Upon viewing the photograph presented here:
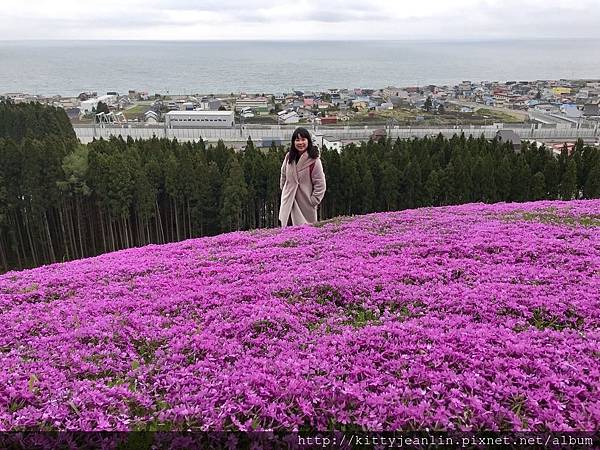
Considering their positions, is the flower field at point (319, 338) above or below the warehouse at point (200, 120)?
above

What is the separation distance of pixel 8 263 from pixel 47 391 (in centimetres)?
2746

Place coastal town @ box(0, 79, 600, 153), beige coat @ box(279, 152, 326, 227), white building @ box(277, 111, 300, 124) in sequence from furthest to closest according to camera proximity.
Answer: white building @ box(277, 111, 300, 124) < coastal town @ box(0, 79, 600, 153) < beige coat @ box(279, 152, 326, 227)

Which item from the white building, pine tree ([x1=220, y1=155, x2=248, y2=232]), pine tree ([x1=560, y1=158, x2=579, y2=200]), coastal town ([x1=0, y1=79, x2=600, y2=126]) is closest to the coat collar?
pine tree ([x1=220, y1=155, x2=248, y2=232])

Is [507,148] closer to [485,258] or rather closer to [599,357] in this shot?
[485,258]

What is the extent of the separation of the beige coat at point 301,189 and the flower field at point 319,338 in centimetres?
206

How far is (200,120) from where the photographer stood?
7431cm

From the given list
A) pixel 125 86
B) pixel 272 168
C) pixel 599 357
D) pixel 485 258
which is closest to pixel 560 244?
pixel 485 258

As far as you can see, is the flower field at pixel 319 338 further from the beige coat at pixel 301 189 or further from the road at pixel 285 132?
the road at pixel 285 132

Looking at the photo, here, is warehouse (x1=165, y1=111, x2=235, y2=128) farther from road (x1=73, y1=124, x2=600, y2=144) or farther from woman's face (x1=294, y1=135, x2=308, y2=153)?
woman's face (x1=294, y1=135, x2=308, y2=153)

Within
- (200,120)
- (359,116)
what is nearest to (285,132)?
(200,120)

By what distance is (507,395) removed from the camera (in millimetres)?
3467

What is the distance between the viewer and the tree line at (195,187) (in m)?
24.8

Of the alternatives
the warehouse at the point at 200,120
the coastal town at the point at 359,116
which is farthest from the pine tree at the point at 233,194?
the warehouse at the point at 200,120

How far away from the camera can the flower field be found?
11.2 ft
